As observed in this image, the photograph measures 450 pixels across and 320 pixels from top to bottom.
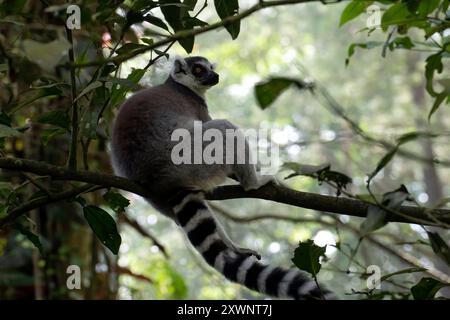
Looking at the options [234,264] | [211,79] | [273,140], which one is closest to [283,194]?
[234,264]

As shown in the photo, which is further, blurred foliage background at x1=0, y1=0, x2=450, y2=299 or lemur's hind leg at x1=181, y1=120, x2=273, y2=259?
blurred foliage background at x1=0, y1=0, x2=450, y2=299

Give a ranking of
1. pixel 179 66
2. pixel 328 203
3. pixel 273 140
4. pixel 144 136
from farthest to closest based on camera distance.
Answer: pixel 273 140 → pixel 179 66 → pixel 144 136 → pixel 328 203

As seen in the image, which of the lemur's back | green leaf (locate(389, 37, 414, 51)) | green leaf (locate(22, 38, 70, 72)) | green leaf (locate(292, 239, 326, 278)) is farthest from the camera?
the lemur's back

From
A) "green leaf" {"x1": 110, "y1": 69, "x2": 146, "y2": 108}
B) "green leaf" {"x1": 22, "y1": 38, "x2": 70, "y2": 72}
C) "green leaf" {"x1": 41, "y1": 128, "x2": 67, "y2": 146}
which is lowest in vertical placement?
"green leaf" {"x1": 41, "y1": 128, "x2": 67, "y2": 146}

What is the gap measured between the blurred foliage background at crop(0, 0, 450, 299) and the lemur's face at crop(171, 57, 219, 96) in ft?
0.58

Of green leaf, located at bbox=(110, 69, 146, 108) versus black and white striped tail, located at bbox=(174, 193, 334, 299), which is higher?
green leaf, located at bbox=(110, 69, 146, 108)

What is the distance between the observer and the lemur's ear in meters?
5.11

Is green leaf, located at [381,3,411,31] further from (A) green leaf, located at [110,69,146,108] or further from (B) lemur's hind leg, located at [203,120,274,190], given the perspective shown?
(B) lemur's hind leg, located at [203,120,274,190]

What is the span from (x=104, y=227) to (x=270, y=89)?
4.45ft

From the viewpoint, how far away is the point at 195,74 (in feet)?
16.8

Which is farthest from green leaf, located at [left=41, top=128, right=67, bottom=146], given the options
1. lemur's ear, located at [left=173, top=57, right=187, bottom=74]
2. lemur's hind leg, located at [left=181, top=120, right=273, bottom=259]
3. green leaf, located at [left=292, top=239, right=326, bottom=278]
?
lemur's ear, located at [left=173, top=57, right=187, bottom=74]

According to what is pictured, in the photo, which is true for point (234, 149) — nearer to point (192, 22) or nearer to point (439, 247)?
point (192, 22)

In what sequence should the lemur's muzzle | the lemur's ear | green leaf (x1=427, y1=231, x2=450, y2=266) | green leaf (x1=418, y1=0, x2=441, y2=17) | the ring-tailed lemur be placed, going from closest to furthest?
green leaf (x1=427, y1=231, x2=450, y2=266) → green leaf (x1=418, y1=0, x2=441, y2=17) → the ring-tailed lemur → the lemur's muzzle → the lemur's ear

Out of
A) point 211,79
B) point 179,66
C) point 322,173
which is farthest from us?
point 179,66
